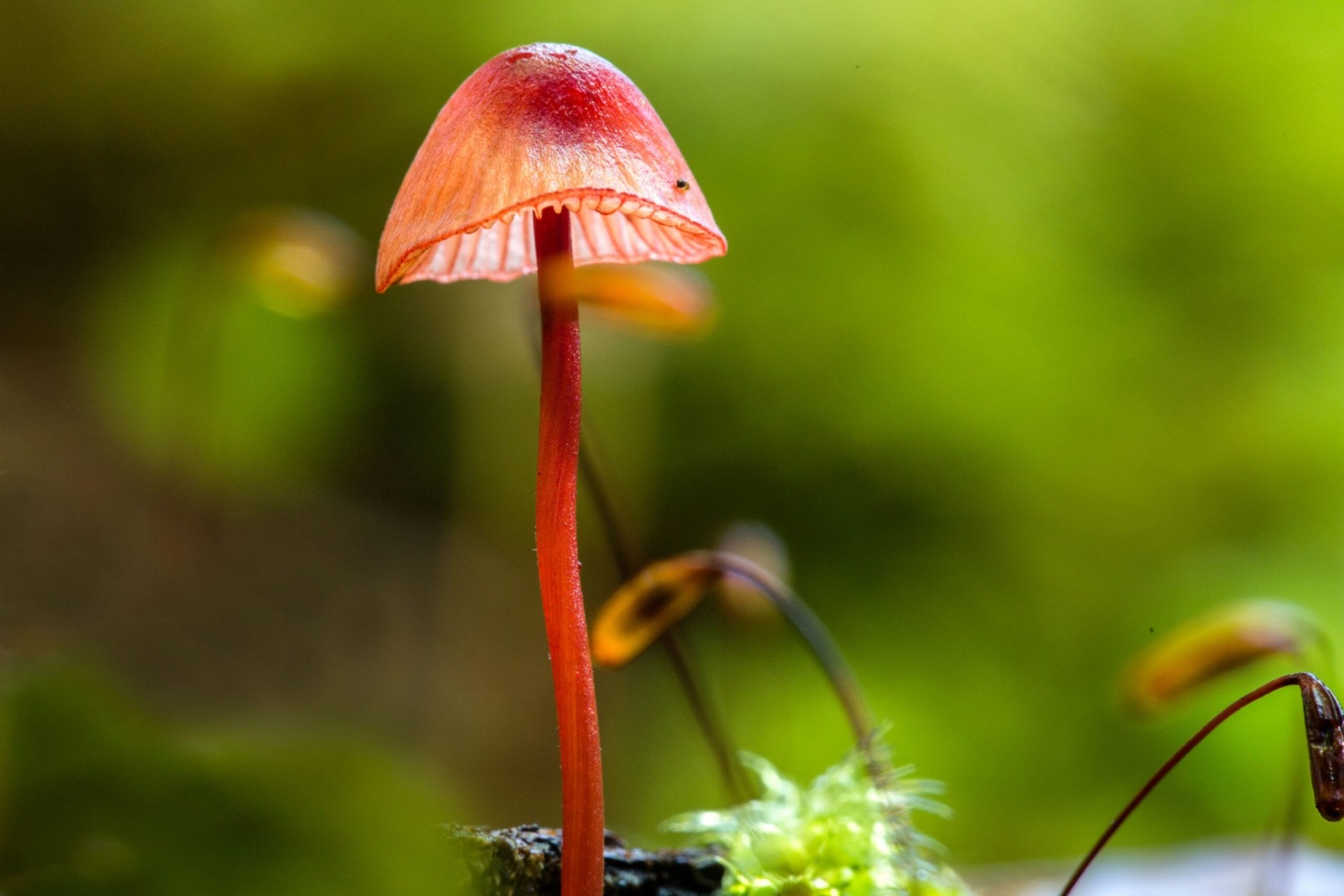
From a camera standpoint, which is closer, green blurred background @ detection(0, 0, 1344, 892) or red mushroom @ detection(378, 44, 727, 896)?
red mushroom @ detection(378, 44, 727, 896)

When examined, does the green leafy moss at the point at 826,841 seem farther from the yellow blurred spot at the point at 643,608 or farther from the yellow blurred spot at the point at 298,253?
the yellow blurred spot at the point at 298,253

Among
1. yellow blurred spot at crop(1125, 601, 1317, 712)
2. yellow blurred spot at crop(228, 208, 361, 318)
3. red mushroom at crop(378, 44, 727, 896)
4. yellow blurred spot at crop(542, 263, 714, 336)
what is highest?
yellow blurred spot at crop(228, 208, 361, 318)

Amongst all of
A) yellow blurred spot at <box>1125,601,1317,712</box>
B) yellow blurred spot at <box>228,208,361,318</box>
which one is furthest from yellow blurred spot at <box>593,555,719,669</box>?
yellow blurred spot at <box>228,208,361,318</box>

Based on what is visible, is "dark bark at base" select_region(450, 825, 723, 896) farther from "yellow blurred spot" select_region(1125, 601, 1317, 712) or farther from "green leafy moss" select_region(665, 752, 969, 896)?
"yellow blurred spot" select_region(1125, 601, 1317, 712)

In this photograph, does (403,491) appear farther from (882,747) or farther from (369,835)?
(369,835)

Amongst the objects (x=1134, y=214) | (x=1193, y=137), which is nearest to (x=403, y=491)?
(x=1134, y=214)

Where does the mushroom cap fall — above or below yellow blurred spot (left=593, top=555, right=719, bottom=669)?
above

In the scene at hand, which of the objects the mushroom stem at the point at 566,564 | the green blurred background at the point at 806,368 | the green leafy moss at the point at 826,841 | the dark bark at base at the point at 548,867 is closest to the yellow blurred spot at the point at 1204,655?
the green leafy moss at the point at 826,841
